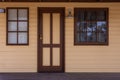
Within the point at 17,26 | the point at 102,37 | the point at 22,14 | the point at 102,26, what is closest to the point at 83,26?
the point at 102,26

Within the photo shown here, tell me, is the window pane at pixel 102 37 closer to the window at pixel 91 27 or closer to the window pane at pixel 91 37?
the window at pixel 91 27

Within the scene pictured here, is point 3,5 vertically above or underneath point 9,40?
above

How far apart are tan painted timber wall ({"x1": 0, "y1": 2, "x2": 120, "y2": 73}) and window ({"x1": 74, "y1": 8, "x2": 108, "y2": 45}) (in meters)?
0.15

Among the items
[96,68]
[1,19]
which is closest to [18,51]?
[1,19]

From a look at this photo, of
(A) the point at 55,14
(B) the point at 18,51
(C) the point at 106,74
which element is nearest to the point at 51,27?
(A) the point at 55,14

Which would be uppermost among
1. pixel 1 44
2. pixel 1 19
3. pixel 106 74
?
pixel 1 19

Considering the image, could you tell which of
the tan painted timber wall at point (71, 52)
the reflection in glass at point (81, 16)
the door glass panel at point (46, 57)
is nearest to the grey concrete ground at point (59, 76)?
the tan painted timber wall at point (71, 52)

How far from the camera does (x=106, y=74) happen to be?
41.4 feet

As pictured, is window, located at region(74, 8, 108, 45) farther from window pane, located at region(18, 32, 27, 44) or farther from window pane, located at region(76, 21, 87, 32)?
window pane, located at region(18, 32, 27, 44)

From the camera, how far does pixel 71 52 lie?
12.9 m

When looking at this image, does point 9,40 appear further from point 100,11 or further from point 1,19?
point 100,11

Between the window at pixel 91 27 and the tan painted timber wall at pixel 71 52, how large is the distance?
0.15 metres

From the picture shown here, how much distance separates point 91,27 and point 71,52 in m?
1.10

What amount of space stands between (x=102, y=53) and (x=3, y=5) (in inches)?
147
